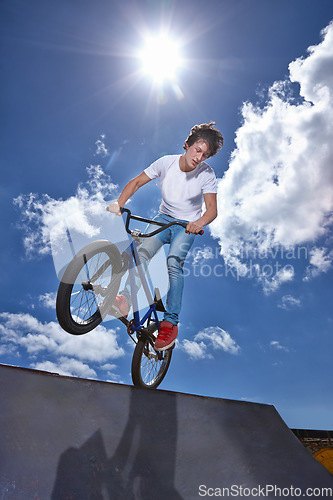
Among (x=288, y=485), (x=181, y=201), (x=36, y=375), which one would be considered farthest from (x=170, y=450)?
(x=181, y=201)

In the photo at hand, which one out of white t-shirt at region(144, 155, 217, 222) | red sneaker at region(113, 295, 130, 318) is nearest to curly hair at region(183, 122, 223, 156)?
white t-shirt at region(144, 155, 217, 222)

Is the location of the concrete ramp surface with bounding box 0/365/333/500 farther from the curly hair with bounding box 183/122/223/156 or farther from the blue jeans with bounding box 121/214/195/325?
the curly hair with bounding box 183/122/223/156

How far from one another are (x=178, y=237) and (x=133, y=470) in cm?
287

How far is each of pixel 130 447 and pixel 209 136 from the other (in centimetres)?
403

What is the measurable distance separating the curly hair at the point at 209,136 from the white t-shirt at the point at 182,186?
0.89 feet

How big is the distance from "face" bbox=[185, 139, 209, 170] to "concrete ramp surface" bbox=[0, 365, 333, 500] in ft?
10.5

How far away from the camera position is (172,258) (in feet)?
14.4

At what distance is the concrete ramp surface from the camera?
1967mm

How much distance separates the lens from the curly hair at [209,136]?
4711 millimetres

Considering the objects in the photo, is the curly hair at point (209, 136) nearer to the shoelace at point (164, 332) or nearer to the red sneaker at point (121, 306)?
the red sneaker at point (121, 306)

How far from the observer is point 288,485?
2164 mm

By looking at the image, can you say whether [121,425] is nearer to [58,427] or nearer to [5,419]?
[58,427]

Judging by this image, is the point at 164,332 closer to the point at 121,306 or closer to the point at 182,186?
the point at 121,306

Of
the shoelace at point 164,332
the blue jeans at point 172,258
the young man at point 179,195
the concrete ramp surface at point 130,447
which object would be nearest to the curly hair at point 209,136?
the young man at point 179,195
